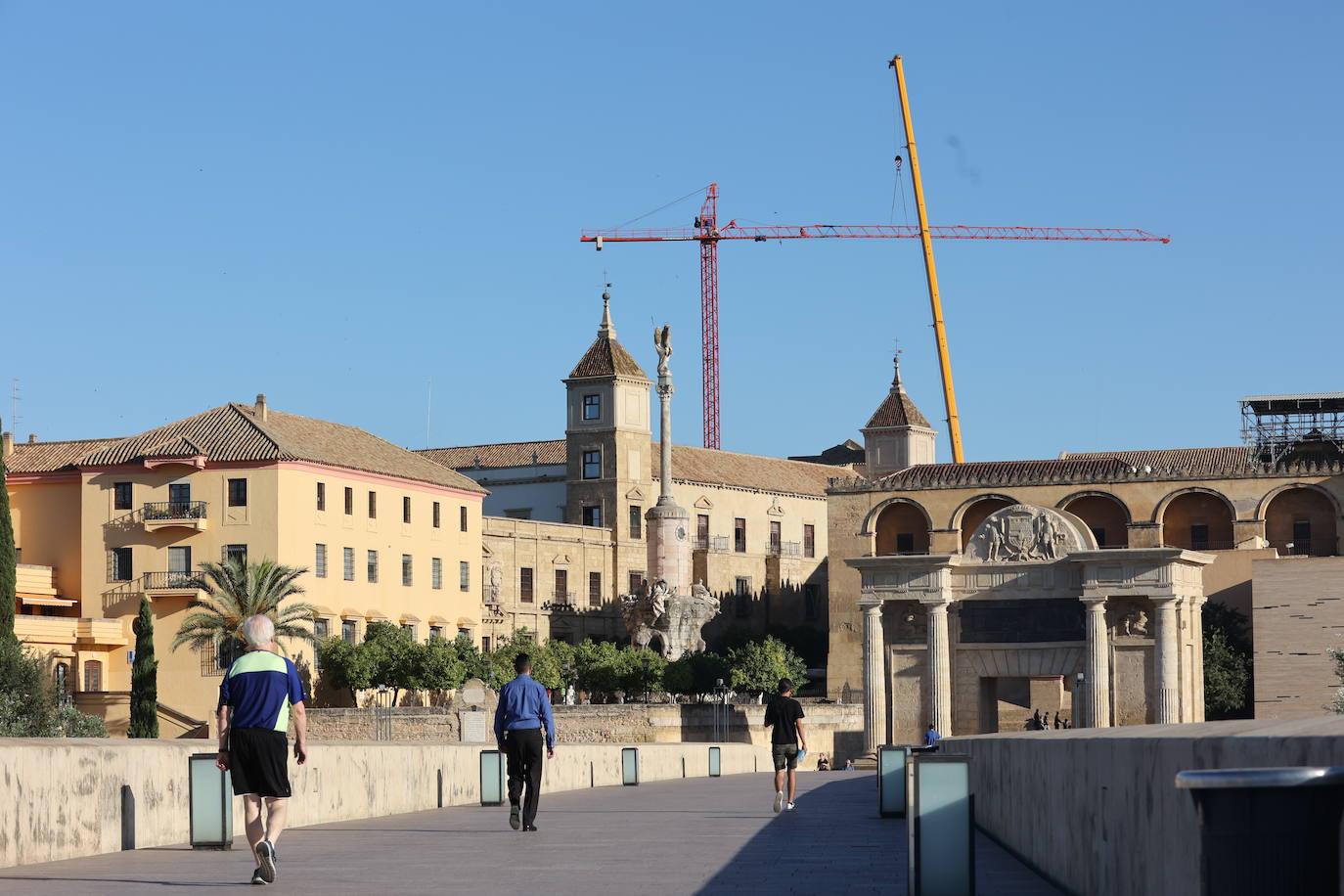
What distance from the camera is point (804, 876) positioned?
12.1 m

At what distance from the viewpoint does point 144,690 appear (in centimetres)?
→ 5906

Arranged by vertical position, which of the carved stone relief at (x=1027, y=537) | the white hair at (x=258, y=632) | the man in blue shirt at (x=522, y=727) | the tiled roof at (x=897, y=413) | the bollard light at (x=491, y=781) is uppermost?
the tiled roof at (x=897, y=413)

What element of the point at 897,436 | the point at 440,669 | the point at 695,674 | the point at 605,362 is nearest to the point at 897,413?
the point at 897,436

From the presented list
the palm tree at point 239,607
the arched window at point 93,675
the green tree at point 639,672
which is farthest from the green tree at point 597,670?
the arched window at point 93,675

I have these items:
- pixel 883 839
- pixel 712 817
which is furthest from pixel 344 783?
pixel 883 839

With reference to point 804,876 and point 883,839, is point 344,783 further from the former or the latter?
point 804,876

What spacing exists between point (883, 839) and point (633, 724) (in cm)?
5602

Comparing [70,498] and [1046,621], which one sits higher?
[70,498]

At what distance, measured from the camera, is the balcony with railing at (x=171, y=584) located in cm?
6881

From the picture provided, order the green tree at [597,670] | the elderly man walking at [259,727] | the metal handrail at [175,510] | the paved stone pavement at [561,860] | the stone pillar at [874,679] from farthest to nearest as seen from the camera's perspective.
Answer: the green tree at [597,670] < the metal handrail at [175,510] < the stone pillar at [874,679] < the elderly man walking at [259,727] < the paved stone pavement at [561,860]

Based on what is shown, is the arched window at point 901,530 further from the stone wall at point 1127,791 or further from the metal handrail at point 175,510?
the stone wall at point 1127,791

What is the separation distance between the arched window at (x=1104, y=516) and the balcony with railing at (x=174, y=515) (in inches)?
1296

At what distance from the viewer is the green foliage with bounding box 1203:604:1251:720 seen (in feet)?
218

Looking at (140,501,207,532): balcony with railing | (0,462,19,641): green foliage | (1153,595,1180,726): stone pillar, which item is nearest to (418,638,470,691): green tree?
(140,501,207,532): balcony with railing
